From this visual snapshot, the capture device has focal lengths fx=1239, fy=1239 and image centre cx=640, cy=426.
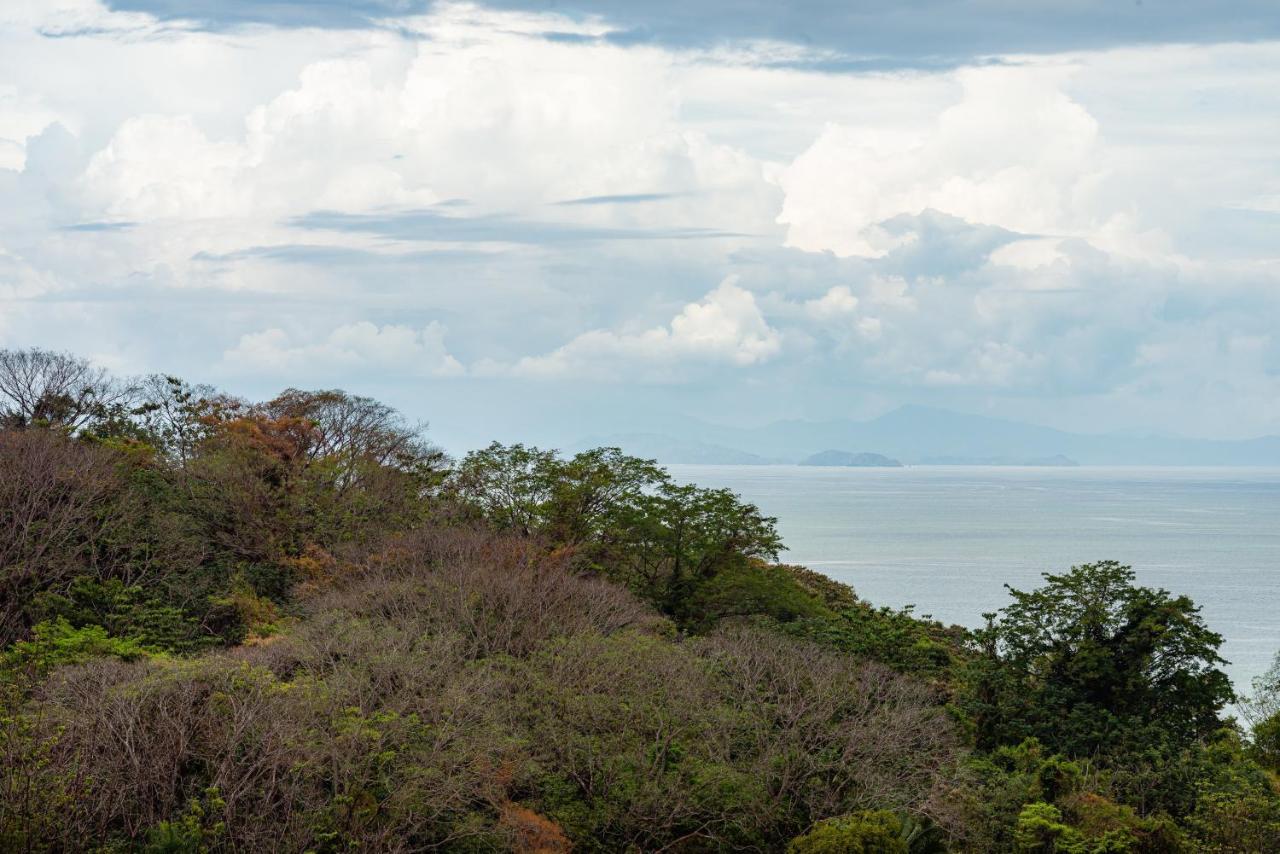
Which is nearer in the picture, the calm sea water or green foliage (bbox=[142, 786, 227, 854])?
green foliage (bbox=[142, 786, 227, 854])

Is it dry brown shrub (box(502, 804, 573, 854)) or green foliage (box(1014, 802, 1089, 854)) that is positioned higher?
green foliage (box(1014, 802, 1089, 854))

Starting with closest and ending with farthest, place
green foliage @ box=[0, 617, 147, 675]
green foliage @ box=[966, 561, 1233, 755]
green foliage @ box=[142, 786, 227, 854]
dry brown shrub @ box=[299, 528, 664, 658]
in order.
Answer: green foliage @ box=[142, 786, 227, 854], green foliage @ box=[0, 617, 147, 675], dry brown shrub @ box=[299, 528, 664, 658], green foliage @ box=[966, 561, 1233, 755]

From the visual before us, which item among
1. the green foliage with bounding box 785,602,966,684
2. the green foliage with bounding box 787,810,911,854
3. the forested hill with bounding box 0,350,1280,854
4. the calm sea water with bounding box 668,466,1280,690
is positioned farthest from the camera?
the calm sea water with bounding box 668,466,1280,690

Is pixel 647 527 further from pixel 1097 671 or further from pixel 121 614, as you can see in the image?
pixel 121 614

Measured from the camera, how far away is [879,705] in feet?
89.1

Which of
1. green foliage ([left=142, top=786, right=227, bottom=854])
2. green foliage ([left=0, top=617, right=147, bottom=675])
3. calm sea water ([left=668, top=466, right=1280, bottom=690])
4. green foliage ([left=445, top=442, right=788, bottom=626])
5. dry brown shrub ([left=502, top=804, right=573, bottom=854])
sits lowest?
dry brown shrub ([left=502, top=804, right=573, bottom=854])

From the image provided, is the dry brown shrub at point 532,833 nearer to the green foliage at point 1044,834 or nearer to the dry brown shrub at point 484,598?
the dry brown shrub at point 484,598

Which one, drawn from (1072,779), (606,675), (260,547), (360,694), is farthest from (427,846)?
(260,547)

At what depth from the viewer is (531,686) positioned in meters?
25.9

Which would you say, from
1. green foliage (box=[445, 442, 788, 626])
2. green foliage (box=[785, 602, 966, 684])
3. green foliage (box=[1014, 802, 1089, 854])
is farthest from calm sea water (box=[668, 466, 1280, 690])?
green foliage (box=[1014, 802, 1089, 854])

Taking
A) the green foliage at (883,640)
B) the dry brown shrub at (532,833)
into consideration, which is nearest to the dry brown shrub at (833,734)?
the dry brown shrub at (532,833)

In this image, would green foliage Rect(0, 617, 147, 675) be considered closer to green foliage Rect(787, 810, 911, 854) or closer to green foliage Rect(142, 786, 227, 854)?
green foliage Rect(142, 786, 227, 854)

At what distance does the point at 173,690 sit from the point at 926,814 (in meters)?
14.1

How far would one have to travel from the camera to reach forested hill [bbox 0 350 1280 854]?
1819 centimetres
